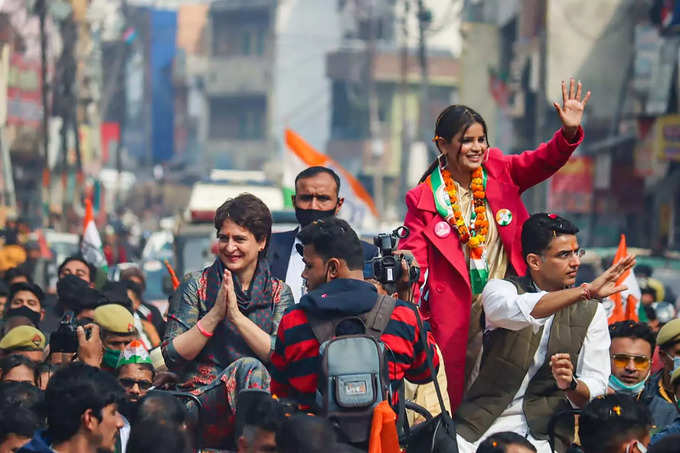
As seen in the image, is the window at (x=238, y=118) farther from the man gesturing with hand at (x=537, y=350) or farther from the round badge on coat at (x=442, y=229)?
the man gesturing with hand at (x=537, y=350)

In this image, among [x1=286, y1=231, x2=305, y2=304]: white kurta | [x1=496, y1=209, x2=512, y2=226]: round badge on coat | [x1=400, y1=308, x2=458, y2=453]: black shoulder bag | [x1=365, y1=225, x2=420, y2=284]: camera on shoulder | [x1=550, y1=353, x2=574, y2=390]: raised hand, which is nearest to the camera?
[x1=400, y1=308, x2=458, y2=453]: black shoulder bag

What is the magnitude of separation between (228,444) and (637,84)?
22440 millimetres

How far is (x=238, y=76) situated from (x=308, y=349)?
5877 cm

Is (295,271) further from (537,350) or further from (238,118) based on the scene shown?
(238,118)

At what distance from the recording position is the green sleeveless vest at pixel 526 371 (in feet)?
19.6

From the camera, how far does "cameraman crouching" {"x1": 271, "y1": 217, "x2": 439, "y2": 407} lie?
520cm

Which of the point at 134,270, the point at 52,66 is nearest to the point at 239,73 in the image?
the point at 52,66

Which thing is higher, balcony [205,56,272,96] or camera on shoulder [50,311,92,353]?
balcony [205,56,272,96]

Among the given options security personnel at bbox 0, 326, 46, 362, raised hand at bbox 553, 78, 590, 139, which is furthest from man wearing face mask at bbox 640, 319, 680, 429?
security personnel at bbox 0, 326, 46, 362

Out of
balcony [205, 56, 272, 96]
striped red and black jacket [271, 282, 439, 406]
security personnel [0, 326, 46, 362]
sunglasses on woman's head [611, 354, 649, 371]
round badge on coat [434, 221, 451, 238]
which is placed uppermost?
balcony [205, 56, 272, 96]

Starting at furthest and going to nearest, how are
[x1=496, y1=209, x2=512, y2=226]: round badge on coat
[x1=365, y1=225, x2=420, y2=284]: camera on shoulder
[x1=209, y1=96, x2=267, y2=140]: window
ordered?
[x1=209, y1=96, x2=267, y2=140]: window < [x1=496, y1=209, x2=512, y2=226]: round badge on coat < [x1=365, y1=225, x2=420, y2=284]: camera on shoulder

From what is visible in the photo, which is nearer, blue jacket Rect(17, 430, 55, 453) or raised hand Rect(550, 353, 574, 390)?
blue jacket Rect(17, 430, 55, 453)

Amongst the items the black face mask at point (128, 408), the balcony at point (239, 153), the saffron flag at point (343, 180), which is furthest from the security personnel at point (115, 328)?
the balcony at point (239, 153)

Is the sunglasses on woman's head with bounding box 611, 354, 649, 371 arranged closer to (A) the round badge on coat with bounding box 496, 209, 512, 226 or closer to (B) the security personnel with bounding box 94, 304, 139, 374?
(A) the round badge on coat with bounding box 496, 209, 512, 226
